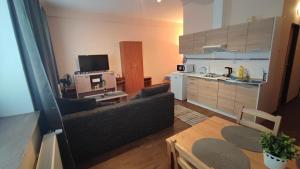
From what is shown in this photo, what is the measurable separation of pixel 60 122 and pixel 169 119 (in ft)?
6.03

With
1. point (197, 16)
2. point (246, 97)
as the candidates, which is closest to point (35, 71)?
point (246, 97)

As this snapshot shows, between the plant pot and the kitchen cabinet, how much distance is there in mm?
2603

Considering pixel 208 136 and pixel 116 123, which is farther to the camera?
pixel 116 123

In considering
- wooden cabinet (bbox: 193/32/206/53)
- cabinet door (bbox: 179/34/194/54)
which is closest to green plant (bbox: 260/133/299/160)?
wooden cabinet (bbox: 193/32/206/53)

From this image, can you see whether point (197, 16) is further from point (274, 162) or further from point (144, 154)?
point (274, 162)

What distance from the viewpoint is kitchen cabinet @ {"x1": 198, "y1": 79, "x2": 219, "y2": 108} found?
3.44 m

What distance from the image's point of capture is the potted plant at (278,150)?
0.84 m

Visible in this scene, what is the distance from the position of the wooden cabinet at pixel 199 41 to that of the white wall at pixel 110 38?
254cm

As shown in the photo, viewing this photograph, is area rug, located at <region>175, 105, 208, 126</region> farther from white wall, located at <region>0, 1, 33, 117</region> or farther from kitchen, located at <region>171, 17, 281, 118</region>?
white wall, located at <region>0, 1, 33, 117</region>

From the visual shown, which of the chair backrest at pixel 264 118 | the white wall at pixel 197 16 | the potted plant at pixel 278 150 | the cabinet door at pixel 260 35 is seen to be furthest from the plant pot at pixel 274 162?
the white wall at pixel 197 16

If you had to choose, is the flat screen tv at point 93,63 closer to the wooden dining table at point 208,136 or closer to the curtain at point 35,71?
the curtain at point 35,71

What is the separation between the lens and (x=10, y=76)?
4.70 feet

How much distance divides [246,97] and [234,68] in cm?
92

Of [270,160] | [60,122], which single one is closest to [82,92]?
[60,122]
